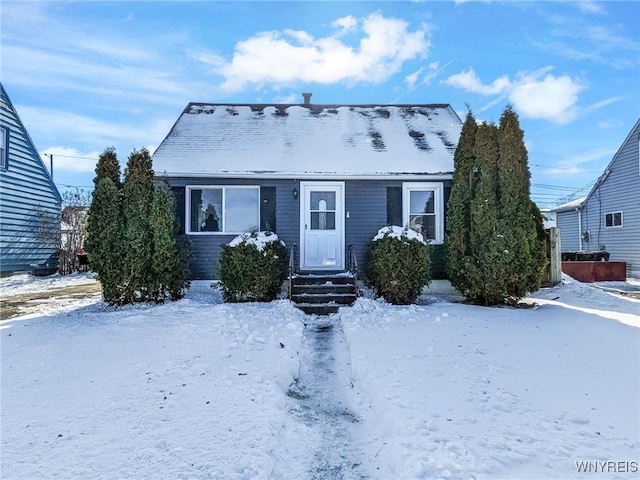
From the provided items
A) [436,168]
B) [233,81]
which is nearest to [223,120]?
[233,81]

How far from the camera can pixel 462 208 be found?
852cm

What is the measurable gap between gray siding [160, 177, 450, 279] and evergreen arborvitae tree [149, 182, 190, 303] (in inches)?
62.8

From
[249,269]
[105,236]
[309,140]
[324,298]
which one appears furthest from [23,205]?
[324,298]

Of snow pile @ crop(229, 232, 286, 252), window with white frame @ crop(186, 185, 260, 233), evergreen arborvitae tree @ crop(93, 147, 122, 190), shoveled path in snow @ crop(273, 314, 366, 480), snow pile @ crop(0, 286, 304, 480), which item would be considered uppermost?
evergreen arborvitae tree @ crop(93, 147, 122, 190)

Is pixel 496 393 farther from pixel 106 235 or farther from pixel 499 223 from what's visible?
pixel 106 235

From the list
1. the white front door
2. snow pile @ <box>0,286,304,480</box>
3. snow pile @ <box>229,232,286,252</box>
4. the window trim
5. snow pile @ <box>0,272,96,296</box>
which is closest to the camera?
snow pile @ <box>0,286,304,480</box>

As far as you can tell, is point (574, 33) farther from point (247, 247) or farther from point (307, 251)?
point (247, 247)

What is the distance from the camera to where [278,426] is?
323cm

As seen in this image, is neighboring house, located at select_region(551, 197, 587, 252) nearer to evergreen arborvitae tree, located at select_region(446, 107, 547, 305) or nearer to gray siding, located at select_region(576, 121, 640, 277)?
gray siding, located at select_region(576, 121, 640, 277)

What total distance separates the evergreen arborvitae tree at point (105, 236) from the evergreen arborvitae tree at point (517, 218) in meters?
7.55

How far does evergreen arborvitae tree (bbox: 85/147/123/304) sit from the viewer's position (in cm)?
798

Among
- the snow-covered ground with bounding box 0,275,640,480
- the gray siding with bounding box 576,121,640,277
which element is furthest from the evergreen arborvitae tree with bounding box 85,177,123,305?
the gray siding with bounding box 576,121,640,277

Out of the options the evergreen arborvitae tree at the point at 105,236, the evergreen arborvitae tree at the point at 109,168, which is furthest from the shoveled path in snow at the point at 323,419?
the evergreen arborvitae tree at the point at 109,168
